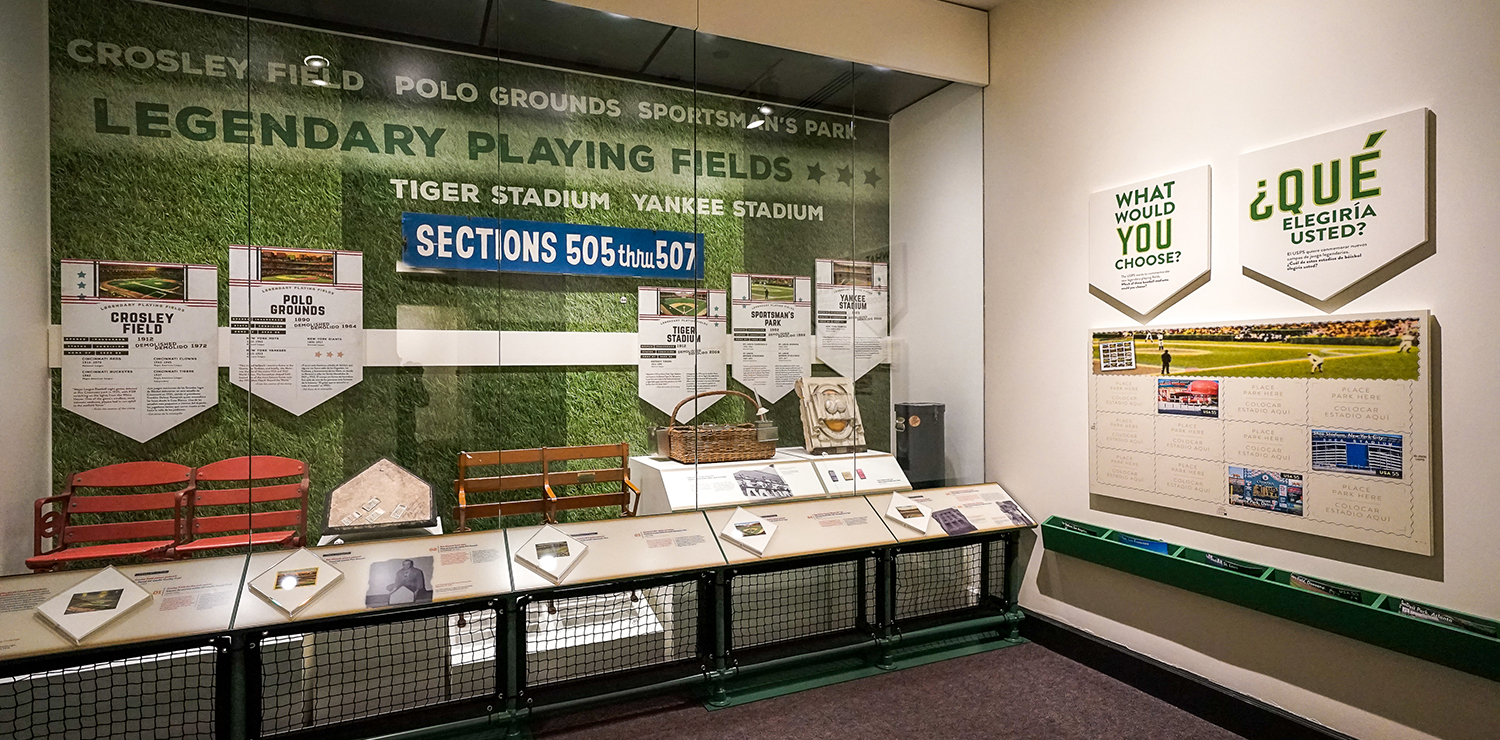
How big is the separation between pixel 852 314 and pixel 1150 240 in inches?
53.3

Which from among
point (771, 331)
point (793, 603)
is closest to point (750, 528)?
point (793, 603)

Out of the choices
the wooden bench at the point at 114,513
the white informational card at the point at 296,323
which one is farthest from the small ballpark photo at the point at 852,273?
the wooden bench at the point at 114,513

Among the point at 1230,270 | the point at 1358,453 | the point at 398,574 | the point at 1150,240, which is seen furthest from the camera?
the point at 1150,240

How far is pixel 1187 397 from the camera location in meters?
2.93

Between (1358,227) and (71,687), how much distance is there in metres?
4.40

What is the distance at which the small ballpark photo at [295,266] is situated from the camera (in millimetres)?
2691

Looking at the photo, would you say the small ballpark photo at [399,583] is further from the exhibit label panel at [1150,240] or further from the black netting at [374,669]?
the exhibit label panel at [1150,240]

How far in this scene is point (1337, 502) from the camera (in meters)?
2.47

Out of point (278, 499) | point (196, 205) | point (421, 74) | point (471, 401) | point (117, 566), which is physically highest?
point (421, 74)

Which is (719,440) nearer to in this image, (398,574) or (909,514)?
(909,514)

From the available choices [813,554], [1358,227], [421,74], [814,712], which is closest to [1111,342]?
[1358,227]

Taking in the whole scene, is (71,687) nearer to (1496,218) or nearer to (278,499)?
(278,499)

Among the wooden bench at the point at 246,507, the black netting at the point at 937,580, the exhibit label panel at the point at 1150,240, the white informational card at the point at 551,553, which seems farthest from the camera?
the black netting at the point at 937,580

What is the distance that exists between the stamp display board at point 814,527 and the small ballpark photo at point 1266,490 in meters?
1.38
